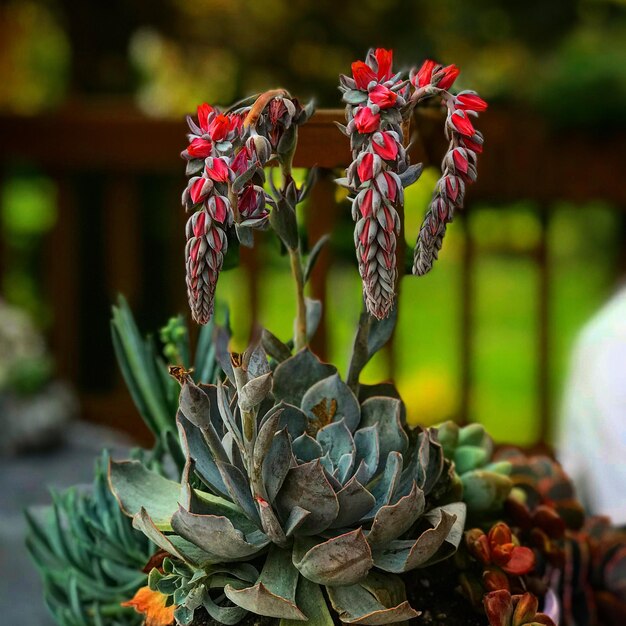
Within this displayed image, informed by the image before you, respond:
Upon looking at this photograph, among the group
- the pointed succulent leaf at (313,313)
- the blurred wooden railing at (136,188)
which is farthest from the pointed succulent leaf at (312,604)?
the blurred wooden railing at (136,188)

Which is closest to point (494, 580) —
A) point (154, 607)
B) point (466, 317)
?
point (154, 607)

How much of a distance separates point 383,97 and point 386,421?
0.24 metres

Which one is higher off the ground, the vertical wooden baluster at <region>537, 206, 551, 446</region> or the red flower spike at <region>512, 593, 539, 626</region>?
the red flower spike at <region>512, 593, 539, 626</region>

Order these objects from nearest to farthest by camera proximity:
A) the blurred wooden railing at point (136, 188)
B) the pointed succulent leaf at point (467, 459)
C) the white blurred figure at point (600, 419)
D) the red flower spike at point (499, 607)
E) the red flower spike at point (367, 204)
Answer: the red flower spike at point (367, 204) → the red flower spike at point (499, 607) → the pointed succulent leaf at point (467, 459) → the white blurred figure at point (600, 419) → the blurred wooden railing at point (136, 188)

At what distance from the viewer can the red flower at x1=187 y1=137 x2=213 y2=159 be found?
1.70 feet

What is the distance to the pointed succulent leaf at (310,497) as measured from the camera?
0.54m

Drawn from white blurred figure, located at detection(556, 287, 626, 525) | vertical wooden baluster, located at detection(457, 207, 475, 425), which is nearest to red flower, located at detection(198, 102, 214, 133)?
white blurred figure, located at detection(556, 287, 626, 525)

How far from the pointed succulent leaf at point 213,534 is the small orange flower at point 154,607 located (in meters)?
0.08

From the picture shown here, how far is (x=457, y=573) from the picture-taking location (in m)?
0.66

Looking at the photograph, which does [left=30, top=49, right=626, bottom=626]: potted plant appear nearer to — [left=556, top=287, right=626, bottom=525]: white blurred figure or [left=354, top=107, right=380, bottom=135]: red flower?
[left=354, top=107, right=380, bottom=135]: red flower

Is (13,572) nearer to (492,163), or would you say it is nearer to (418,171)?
(418,171)

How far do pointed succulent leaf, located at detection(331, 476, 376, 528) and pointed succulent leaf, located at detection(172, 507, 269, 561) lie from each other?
0.06 meters

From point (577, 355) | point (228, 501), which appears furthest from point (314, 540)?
point (577, 355)

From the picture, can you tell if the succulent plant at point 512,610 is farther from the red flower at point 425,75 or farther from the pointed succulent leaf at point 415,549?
the red flower at point 425,75
